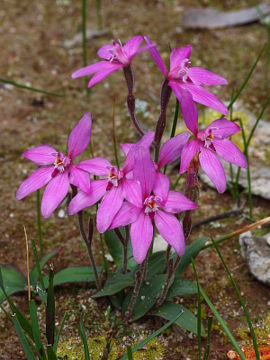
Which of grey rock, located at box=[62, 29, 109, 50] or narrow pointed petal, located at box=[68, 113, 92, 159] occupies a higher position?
narrow pointed petal, located at box=[68, 113, 92, 159]

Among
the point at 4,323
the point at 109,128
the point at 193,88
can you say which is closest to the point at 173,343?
the point at 4,323

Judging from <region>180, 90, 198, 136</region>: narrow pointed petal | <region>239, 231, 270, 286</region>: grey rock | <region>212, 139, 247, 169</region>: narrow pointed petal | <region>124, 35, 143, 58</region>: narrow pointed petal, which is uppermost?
<region>124, 35, 143, 58</region>: narrow pointed petal

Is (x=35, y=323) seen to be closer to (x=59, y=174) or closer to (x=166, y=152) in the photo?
(x=59, y=174)

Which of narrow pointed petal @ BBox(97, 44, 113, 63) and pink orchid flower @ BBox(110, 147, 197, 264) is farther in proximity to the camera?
narrow pointed petal @ BBox(97, 44, 113, 63)

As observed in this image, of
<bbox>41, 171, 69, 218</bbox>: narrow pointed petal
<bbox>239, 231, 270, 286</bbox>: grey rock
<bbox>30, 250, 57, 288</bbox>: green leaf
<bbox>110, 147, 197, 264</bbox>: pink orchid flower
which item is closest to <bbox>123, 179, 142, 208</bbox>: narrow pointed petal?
<bbox>110, 147, 197, 264</bbox>: pink orchid flower

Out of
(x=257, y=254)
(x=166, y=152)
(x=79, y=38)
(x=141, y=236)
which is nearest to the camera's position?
(x=141, y=236)

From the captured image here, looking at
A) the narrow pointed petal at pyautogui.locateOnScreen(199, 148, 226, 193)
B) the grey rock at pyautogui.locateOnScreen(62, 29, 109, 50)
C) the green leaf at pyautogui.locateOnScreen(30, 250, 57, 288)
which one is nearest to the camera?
the narrow pointed petal at pyautogui.locateOnScreen(199, 148, 226, 193)

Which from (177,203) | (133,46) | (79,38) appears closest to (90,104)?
(79,38)

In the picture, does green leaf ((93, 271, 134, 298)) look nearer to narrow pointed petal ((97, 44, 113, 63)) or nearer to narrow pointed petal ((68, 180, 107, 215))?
narrow pointed petal ((68, 180, 107, 215))
